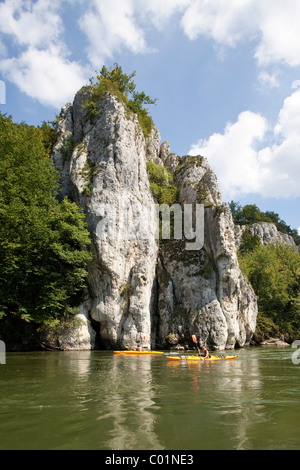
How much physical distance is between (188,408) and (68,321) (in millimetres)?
18857

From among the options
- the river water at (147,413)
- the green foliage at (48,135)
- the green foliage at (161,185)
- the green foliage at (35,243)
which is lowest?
the river water at (147,413)

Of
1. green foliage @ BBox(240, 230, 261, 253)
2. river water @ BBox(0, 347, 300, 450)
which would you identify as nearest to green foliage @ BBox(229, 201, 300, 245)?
green foliage @ BBox(240, 230, 261, 253)

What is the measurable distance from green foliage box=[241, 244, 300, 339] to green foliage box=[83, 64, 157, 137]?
2224 cm

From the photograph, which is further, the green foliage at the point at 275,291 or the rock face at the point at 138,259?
the green foliage at the point at 275,291

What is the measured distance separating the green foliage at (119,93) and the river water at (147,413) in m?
28.5

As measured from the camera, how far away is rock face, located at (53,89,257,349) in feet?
84.6

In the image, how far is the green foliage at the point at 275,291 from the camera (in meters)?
39.5

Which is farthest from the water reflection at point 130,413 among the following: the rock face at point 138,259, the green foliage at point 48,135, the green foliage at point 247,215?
the green foliage at point 247,215

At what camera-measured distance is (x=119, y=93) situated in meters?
33.7

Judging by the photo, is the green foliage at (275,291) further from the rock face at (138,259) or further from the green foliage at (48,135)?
the green foliage at (48,135)

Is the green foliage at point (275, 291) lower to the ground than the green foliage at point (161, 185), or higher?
lower

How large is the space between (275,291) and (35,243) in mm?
31563

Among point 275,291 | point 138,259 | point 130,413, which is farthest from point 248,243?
point 130,413
